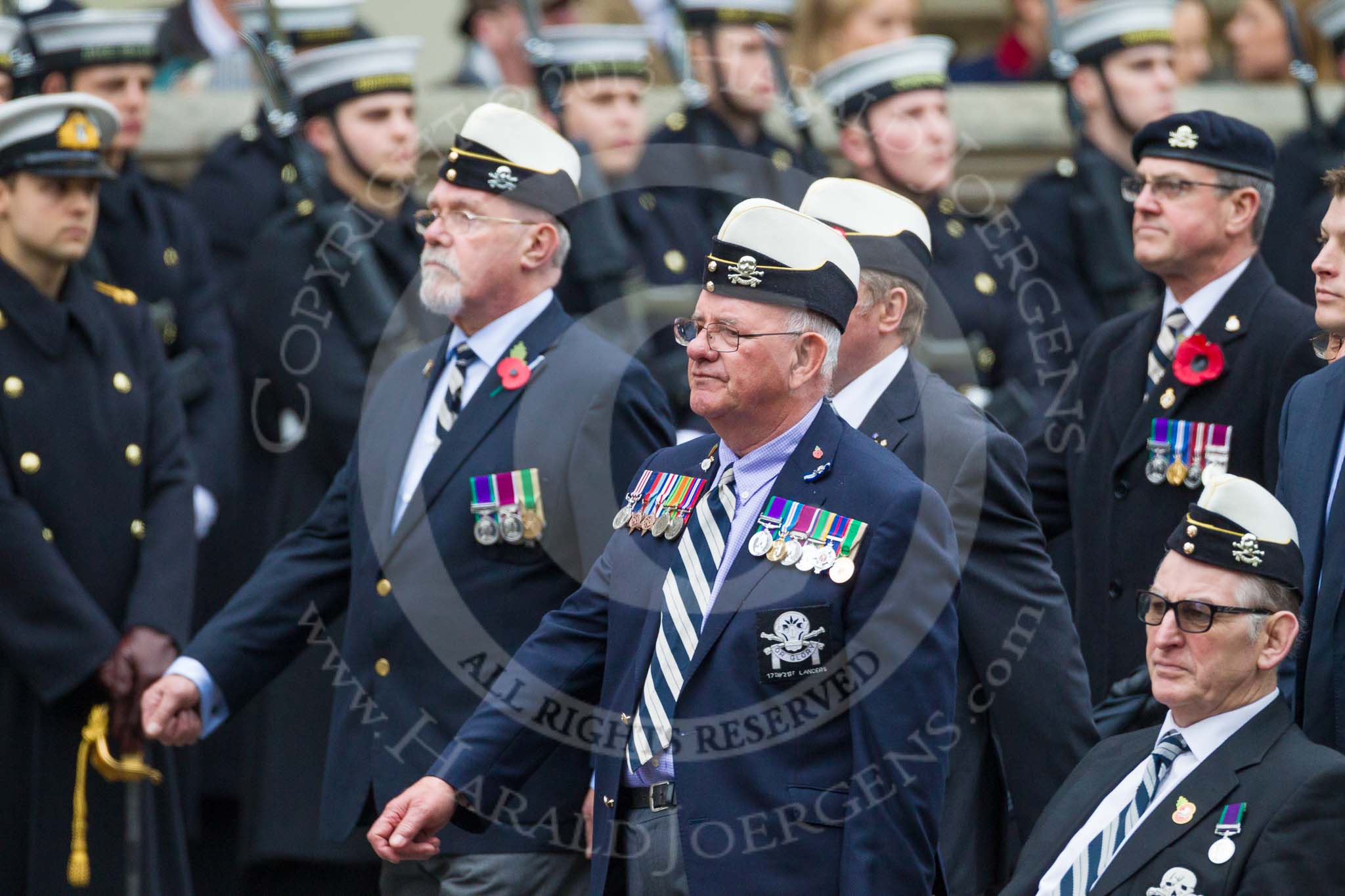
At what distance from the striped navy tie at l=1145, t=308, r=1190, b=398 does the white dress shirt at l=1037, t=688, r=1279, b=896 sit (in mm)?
1526

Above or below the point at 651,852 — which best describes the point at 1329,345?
above

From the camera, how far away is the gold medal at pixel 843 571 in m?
4.50

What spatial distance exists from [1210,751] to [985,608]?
74cm

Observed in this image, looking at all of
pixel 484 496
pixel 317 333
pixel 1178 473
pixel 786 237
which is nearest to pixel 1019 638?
pixel 1178 473

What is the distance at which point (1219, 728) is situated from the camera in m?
4.77

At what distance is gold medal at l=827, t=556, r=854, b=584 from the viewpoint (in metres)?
4.50

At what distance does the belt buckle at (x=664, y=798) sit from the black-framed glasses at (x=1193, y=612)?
1.08 m

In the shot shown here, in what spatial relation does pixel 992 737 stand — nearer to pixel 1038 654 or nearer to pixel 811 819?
pixel 1038 654

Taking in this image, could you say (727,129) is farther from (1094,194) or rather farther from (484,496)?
(484,496)

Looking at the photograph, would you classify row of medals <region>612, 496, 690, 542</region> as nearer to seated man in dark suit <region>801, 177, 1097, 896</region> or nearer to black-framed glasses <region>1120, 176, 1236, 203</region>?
seated man in dark suit <region>801, 177, 1097, 896</region>

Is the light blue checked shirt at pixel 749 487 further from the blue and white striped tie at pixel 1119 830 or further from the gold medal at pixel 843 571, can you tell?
the blue and white striped tie at pixel 1119 830

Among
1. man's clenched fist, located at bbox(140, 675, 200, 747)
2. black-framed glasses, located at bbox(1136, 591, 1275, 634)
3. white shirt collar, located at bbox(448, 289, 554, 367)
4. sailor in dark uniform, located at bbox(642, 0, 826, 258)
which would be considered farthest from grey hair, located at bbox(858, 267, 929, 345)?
sailor in dark uniform, located at bbox(642, 0, 826, 258)

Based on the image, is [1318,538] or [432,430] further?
[432,430]

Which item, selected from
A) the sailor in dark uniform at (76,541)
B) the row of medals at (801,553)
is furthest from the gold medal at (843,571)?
the sailor in dark uniform at (76,541)
